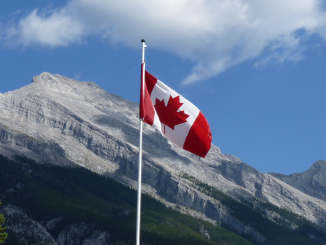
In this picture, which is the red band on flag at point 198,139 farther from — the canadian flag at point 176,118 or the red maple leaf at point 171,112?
the red maple leaf at point 171,112

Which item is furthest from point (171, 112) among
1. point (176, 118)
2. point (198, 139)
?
point (198, 139)

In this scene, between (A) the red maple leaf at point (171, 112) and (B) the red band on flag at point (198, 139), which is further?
(A) the red maple leaf at point (171, 112)

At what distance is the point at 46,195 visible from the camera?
200m

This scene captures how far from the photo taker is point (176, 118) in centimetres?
4331

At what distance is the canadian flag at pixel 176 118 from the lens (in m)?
43.1

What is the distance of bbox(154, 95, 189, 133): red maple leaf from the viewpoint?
43.2 meters

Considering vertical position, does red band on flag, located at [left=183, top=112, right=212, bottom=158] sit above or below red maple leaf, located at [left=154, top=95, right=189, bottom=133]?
below

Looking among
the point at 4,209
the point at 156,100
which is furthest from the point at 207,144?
the point at 4,209

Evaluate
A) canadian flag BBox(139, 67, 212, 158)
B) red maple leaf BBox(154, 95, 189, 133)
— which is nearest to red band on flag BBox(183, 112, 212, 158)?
canadian flag BBox(139, 67, 212, 158)

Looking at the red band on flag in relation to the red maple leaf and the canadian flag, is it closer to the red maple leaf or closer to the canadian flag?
the canadian flag

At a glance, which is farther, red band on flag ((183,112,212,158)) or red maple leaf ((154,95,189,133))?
red maple leaf ((154,95,189,133))

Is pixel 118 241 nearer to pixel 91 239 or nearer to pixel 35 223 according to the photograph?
pixel 91 239

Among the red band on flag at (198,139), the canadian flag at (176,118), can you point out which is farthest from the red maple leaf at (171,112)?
the red band on flag at (198,139)

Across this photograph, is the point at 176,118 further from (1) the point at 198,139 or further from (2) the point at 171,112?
(1) the point at 198,139
